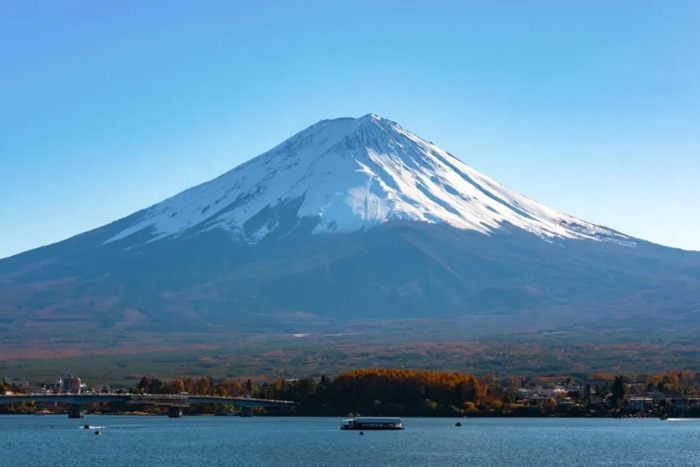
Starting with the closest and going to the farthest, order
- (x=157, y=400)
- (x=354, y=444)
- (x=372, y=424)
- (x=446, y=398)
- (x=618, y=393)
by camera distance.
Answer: (x=354, y=444), (x=372, y=424), (x=446, y=398), (x=618, y=393), (x=157, y=400)

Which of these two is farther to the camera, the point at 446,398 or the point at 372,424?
the point at 446,398

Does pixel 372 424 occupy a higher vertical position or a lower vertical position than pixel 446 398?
lower

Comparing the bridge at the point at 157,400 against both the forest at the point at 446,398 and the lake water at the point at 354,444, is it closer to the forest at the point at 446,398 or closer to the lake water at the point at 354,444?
the lake water at the point at 354,444

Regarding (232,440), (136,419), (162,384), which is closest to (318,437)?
(232,440)

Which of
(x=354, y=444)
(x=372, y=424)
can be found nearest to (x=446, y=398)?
→ (x=372, y=424)

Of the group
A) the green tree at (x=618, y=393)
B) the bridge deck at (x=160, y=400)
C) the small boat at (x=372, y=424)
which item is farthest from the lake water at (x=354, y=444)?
the green tree at (x=618, y=393)

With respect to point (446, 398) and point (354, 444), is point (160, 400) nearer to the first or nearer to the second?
point (446, 398)

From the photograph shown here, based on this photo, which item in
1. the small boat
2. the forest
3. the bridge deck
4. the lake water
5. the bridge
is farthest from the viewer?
the forest

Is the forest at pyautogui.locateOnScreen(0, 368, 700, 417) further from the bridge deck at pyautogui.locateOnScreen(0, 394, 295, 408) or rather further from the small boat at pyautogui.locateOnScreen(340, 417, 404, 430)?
the small boat at pyautogui.locateOnScreen(340, 417, 404, 430)

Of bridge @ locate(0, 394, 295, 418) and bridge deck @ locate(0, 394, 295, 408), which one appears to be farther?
bridge deck @ locate(0, 394, 295, 408)

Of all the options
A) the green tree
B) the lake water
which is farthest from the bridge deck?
the green tree
